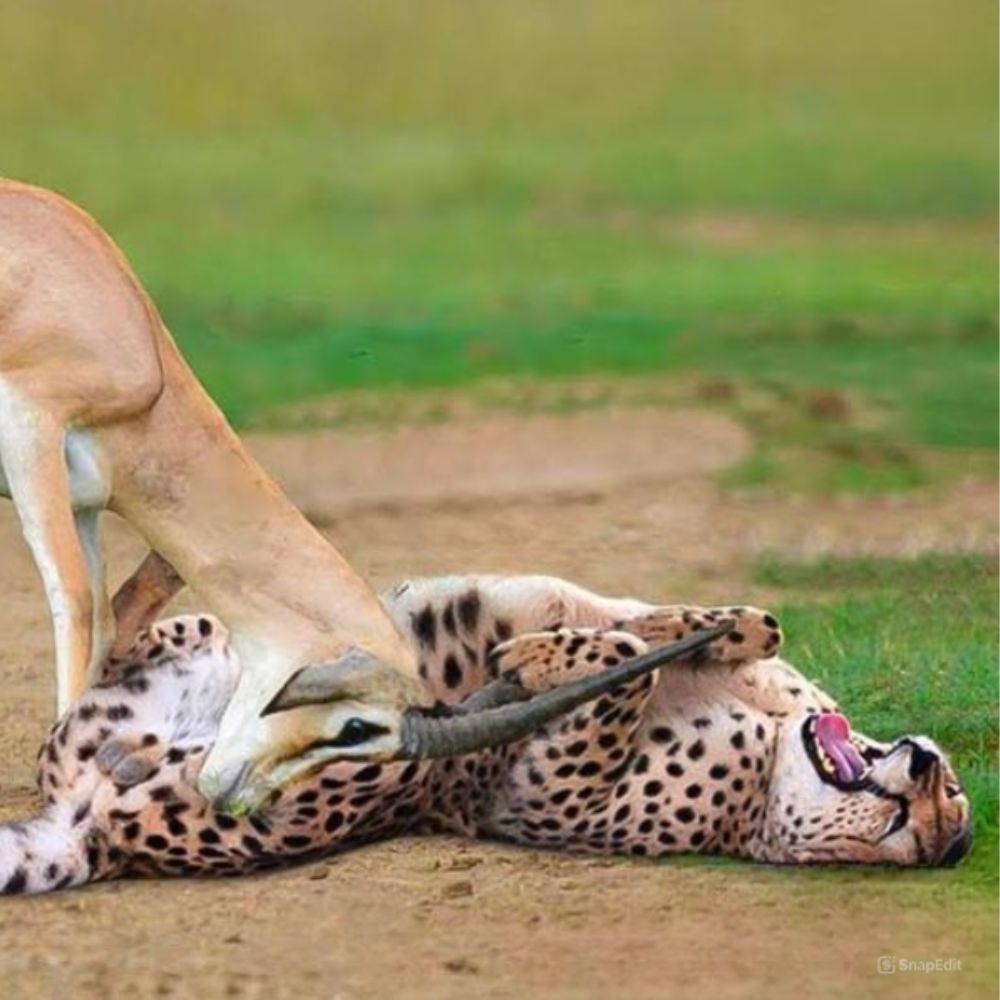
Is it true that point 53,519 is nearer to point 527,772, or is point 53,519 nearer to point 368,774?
point 368,774

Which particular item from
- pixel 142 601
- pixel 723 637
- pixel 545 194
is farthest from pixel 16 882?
pixel 545 194

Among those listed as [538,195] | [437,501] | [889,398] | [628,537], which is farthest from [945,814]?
[538,195]

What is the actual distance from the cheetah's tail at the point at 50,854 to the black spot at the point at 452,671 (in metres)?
0.80

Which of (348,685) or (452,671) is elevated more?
(348,685)

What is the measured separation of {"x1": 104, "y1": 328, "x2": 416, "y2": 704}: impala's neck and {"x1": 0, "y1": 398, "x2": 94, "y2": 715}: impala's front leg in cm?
12

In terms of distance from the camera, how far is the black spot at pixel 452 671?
299 inches

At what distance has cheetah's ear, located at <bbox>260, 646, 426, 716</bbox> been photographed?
6.98m

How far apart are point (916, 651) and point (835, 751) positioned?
1.72m

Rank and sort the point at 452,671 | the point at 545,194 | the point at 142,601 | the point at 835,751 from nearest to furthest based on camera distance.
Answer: the point at 835,751 → the point at 452,671 → the point at 142,601 → the point at 545,194

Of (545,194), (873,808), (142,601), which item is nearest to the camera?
(873,808)

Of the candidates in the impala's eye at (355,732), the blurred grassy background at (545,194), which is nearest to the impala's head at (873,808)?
the impala's eye at (355,732)

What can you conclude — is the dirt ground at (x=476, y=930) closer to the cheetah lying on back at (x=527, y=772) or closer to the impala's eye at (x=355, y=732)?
Result: the cheetah lying on back at (x=527, y=772)

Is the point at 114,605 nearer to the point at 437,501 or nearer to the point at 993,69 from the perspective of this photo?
the point at 437,501

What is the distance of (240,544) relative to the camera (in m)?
7.28
